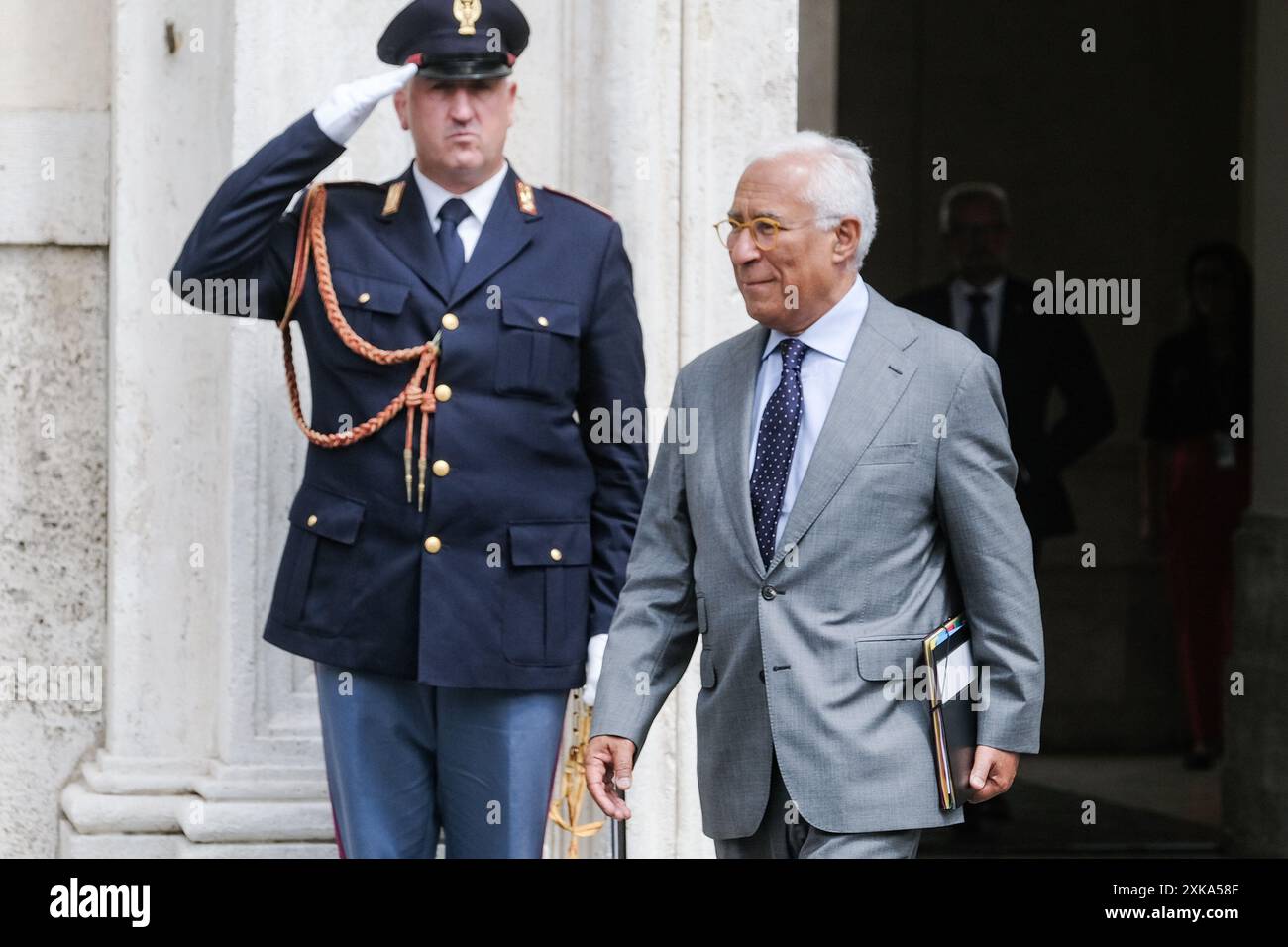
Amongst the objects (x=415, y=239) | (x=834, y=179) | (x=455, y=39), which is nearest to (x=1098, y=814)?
(x=415, y=239)

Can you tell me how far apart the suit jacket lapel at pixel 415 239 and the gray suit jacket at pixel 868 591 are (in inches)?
31.4

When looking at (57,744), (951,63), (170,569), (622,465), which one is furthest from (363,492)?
(951,63)

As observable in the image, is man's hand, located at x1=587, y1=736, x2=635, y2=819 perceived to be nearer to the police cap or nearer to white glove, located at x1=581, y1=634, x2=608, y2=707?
white glove, located at x1=581, y1=634, x2=608, y2=707

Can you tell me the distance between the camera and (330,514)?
4.07 m

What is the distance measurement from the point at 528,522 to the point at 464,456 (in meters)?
0.17

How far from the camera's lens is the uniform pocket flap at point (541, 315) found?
13.4 feet

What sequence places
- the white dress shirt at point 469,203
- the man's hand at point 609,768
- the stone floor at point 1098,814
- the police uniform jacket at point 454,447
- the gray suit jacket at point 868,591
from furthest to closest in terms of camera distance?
1. the stone floor at point 1098,814
2. the white dress shirt at point 469,203
3. the police uniform jacket at point 454,447
4. the man's hand at point 609,768
5. the gray suit jacket at point 868,591

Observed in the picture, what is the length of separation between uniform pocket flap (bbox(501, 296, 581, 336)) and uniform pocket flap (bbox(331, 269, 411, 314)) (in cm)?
20

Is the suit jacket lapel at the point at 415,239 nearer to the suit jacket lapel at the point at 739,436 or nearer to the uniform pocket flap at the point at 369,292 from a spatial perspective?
the uniform pocket flap at the point at 369,292

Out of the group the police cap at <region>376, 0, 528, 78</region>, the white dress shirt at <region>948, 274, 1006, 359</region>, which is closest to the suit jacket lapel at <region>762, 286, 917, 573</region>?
the police cap at <region>376, 0, 528, 78</region>

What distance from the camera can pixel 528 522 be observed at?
4082mm

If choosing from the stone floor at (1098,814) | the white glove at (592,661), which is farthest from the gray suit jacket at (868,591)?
the stone floor at (1098,814)

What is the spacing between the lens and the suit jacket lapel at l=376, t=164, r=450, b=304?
13.5 feet
